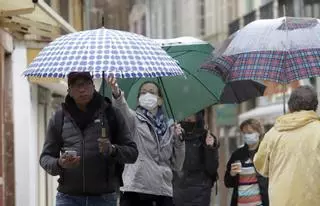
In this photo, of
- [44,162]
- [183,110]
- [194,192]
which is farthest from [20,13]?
[44,162]

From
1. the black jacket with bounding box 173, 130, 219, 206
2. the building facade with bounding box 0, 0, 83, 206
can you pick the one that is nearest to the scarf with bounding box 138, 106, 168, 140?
the black jacket with bounding box 173, 130, 219, 206

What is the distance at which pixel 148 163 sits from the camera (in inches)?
325

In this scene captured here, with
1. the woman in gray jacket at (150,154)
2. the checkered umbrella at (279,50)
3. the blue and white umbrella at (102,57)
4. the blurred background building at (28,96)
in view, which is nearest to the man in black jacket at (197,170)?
the checkered umbrella at (279,50)

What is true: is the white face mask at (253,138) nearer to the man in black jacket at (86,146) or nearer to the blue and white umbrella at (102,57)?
the blue and white umbrella at (102,57)

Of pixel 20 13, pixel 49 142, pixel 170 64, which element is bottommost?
pixel 49 142

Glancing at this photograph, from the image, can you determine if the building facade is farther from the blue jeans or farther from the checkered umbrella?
the blue jeans

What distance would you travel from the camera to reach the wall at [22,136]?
1234 centimetres

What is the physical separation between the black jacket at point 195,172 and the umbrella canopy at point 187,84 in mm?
336

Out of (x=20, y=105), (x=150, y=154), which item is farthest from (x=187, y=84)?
(x=20, y=105)

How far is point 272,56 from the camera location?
8625 mm

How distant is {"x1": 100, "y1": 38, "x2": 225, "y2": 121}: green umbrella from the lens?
31.9ft

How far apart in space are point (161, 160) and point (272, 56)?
55.8 inches

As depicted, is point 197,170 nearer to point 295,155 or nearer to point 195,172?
point 195,172

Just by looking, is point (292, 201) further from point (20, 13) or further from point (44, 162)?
point (20, 13)
